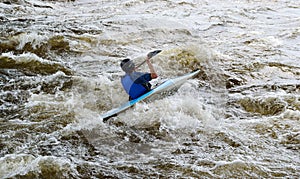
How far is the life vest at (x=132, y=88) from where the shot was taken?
199 inches

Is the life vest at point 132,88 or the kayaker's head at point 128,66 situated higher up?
the kayaker's head at point 128,66

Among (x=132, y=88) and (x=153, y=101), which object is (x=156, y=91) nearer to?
(x=153, y=101)

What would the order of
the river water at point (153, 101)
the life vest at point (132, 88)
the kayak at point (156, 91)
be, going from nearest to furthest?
the river water at point (153, 101), the kayak at point (156, 91), the life vest at point (132, 88)

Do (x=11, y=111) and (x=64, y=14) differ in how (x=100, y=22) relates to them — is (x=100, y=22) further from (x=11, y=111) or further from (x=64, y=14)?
(x=11, y=111)

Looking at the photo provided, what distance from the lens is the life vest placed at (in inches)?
199

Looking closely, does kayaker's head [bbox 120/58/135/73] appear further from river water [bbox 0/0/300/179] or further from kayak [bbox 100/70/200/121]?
kayak [bbox 100/70/200/121]

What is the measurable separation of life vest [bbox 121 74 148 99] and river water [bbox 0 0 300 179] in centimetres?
20

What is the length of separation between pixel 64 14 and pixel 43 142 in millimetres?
7439

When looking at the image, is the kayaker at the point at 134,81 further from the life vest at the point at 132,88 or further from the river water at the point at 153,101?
the river water at the point at 153,101

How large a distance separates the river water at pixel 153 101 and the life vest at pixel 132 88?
0.66 feet

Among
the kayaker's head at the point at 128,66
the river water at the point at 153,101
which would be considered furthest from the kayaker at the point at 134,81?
the river water at the point at 153,101

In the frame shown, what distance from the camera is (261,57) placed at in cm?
721

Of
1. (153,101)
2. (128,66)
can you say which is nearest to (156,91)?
(153,101)

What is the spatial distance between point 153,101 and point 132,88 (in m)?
0.39
